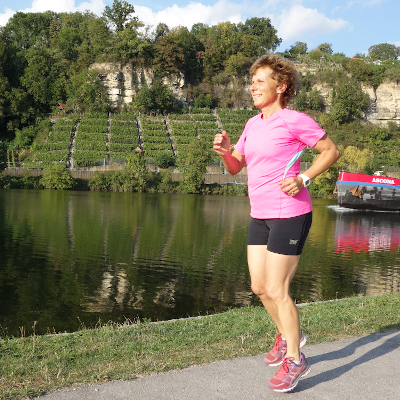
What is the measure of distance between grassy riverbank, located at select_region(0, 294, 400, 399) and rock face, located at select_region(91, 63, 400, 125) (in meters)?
69.0

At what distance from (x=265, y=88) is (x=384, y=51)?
381ft

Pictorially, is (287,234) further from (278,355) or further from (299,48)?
(299,48)

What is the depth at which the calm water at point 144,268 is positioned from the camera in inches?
321

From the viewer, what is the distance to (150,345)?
438cm

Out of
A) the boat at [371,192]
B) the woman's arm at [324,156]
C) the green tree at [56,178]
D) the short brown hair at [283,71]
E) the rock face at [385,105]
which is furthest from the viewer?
the rock face at [385,105]

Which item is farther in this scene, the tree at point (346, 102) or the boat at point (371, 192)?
the tree at point (346, 102)

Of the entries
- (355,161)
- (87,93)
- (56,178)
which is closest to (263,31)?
(87,93)

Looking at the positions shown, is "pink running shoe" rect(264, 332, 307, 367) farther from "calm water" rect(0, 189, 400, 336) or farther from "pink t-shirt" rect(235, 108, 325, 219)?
"calm water" rect(0, 189, 400, 336)

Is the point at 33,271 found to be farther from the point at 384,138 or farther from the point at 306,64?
the point at 306,64

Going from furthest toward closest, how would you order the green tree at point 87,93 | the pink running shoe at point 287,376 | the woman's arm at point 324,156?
1. the green tree at point 87,93
2. the woman's arm at point 324,156
3. the pink running shoe at point 287,376

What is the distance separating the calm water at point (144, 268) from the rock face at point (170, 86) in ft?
176

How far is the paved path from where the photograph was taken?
124 inches

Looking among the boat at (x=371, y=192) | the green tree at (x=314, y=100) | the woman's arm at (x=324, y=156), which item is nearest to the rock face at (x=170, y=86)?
the green tree at (x=314, y=100)

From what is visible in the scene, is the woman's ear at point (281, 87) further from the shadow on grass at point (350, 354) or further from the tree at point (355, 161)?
the tree at point (355, 161)
